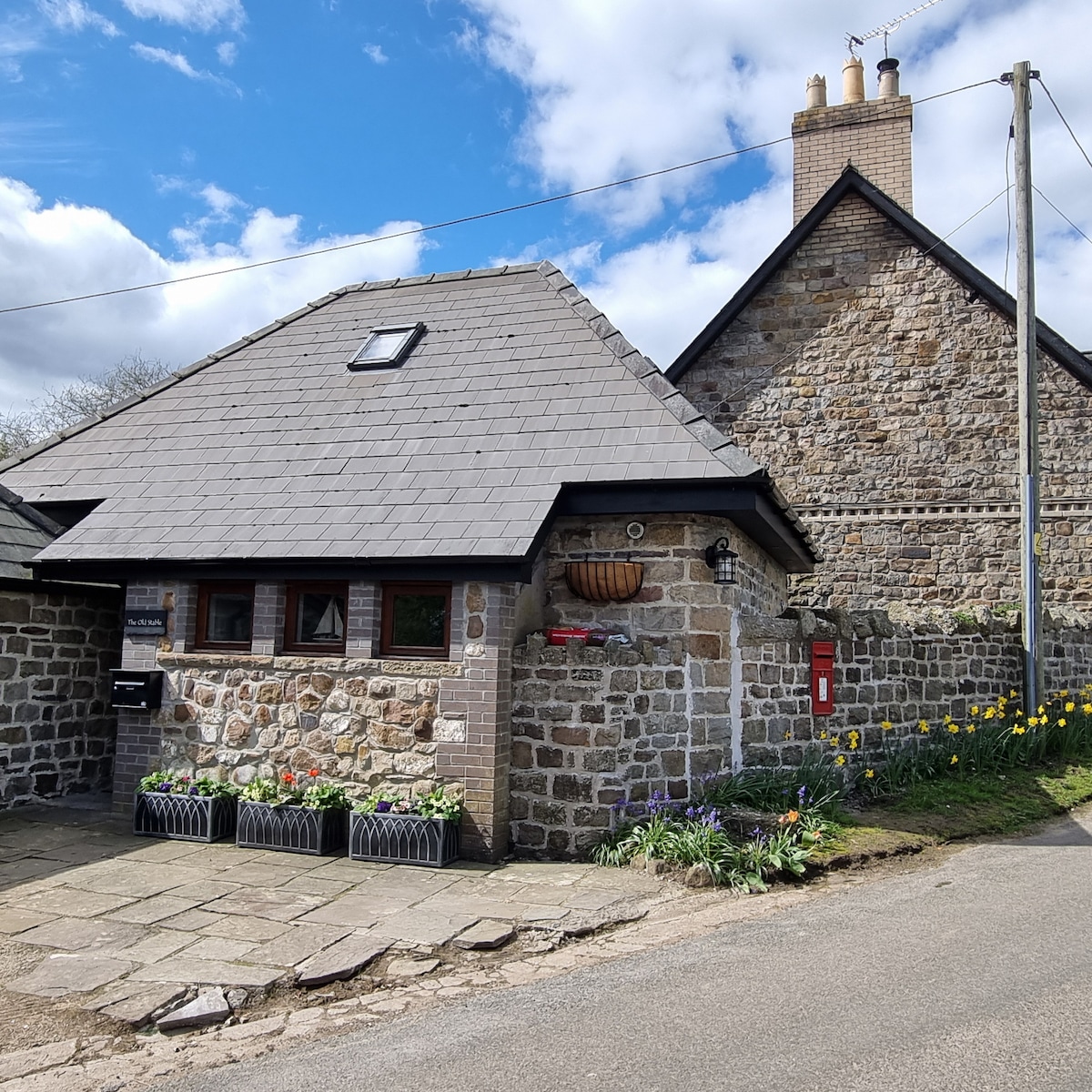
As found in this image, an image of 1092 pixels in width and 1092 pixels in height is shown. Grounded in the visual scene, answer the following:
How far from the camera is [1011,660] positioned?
476 inches

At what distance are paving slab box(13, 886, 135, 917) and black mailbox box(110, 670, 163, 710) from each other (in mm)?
2113

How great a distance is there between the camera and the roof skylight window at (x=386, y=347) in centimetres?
1092

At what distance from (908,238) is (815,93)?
3.35m

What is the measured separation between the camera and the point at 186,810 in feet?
26.9

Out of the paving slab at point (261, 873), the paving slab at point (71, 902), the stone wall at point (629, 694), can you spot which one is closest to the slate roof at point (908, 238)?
the stone wall at point (629, 694)

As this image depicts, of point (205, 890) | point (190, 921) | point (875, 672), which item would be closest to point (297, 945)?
point (190, 921)

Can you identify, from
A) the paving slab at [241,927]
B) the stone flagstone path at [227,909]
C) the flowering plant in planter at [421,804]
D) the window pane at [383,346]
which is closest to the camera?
the stone flagstone path at [227,909]

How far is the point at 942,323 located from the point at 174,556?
1218cm

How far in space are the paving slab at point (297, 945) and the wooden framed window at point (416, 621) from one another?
103 inches

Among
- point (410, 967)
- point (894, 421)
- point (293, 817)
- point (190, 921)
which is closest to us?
point (410, 967)

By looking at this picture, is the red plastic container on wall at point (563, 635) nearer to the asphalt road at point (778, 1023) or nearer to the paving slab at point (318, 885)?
the paving slab at point (318, 885)

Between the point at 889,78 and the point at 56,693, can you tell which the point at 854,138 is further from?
the point at 56,693

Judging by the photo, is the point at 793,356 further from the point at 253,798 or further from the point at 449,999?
the point at 449,999

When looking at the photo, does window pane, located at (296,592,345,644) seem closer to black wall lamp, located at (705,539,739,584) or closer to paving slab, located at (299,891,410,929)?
paving slab, located at (299,891,410,929)
